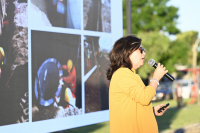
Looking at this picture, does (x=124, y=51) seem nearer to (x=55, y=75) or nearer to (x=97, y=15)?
(x=55, y=75)

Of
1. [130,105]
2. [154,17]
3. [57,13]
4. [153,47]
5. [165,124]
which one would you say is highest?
[154,17]

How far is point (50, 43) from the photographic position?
3.30 metres

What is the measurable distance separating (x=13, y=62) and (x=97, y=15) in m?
1.60

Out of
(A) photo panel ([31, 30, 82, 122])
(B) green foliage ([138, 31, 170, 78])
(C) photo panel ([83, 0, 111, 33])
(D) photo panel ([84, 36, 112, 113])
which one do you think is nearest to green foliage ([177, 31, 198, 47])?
(B) green foliage ([138, 31, 170, 78])

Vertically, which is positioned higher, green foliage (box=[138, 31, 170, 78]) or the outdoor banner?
green foliage (box=[138, 31, 170, 78])

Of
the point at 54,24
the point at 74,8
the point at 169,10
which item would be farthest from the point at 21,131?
the point at 169,10

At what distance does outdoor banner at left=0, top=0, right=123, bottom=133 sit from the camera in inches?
114

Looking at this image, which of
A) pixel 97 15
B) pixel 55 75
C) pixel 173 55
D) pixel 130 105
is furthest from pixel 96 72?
pixel 173 55

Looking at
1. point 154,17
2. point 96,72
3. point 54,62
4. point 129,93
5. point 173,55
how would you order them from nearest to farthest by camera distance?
point 129,93 < point 54,62 < point 96,72 < point 173,55 < point 154,17

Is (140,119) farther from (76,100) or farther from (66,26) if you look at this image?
(66,26)

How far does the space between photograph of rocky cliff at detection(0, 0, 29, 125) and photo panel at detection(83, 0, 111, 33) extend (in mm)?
1002

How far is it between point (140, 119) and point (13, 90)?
5.24 ft

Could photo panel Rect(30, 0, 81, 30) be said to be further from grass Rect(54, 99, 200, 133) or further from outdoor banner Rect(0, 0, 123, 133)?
grass Rect(54, 99, 200, 133)

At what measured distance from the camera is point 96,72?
390 cm
